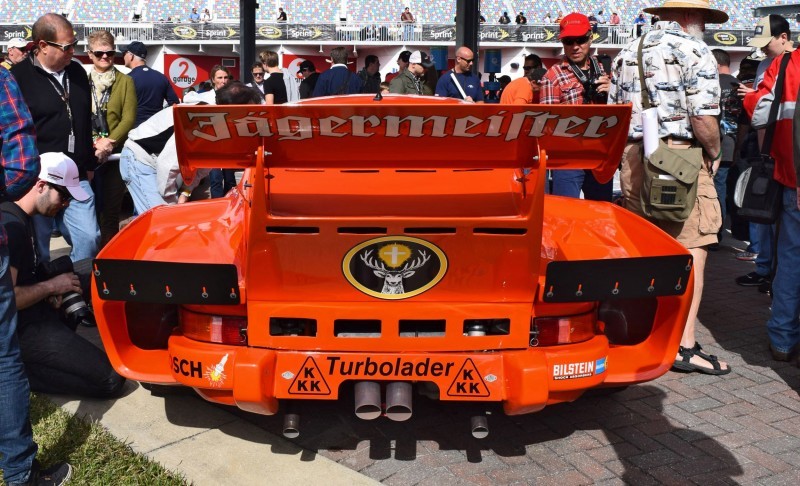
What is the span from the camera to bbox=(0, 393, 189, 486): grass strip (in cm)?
319

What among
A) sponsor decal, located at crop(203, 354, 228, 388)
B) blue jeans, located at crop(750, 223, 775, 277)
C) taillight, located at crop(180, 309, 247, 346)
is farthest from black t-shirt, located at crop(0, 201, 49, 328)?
blue jeans, located at crop(750, 223, 775, 277)

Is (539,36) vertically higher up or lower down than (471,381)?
higher up

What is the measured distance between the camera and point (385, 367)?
3.14 meters

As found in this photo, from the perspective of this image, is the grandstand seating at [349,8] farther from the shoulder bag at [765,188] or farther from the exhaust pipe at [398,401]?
the exhaust pipe at [398,401]

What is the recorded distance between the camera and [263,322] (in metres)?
3.14

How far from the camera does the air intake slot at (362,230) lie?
2.94m

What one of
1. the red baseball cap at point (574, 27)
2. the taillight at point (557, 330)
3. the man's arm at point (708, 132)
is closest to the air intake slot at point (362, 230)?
the taillight at point (557, 330)

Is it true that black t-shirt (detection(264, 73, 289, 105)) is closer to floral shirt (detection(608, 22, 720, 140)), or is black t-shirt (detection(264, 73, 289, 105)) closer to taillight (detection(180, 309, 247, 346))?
floral shirt (detection(608, 22, 720, 140))

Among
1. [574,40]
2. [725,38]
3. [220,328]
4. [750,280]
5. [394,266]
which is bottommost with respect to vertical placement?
[750,280]

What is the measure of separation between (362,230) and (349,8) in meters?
53.6

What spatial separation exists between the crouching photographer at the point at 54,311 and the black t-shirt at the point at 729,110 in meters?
6.29

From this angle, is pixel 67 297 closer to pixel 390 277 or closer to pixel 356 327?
pixel 356 327

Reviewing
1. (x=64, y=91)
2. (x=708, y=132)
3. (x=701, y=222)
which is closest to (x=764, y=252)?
(x=701, y=222)

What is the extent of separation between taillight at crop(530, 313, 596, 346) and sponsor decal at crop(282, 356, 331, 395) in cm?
91
